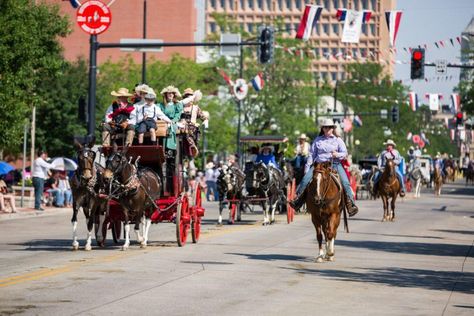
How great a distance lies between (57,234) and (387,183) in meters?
12.8

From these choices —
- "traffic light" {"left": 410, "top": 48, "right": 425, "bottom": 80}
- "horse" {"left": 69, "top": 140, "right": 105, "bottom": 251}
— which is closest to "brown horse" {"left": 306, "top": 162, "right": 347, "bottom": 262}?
"horse" {"left": 69, "top": 140, "right": 105, "bottom": 251}

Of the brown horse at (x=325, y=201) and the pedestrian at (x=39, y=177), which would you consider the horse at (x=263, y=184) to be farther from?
the brown horse at (x=325, y=201)

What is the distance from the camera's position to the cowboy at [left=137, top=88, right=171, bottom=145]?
21.2 meters

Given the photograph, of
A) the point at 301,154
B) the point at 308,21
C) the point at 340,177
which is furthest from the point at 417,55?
the point at 340,177

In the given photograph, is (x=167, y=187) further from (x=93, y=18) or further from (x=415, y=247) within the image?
(x=93, y=18)

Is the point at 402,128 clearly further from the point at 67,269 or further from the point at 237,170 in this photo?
the point at 67,269

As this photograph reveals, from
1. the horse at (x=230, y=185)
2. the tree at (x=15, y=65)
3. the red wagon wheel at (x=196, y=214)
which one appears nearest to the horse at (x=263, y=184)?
the horse at (x=230, y=185)

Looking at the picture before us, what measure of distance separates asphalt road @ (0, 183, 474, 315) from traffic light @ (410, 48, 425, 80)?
1541cm

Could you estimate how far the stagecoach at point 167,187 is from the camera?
21.4 m

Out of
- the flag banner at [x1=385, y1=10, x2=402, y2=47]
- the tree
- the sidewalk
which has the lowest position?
the sidewalk

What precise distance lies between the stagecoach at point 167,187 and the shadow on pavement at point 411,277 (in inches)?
172

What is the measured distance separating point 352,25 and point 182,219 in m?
28.5

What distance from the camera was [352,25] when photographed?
1927 inches

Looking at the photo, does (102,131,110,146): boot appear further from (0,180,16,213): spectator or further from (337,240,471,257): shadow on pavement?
(0,180,16,213): spectator
